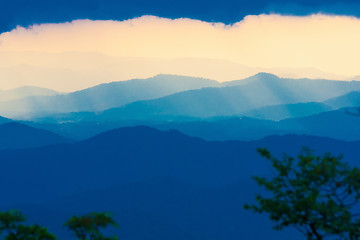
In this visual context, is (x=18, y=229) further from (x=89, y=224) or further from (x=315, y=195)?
(x=315, y=195)

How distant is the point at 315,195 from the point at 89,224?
764cm

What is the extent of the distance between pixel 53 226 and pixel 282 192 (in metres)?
178

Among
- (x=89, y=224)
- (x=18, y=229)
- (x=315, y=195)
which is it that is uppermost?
(x=18, y=229)

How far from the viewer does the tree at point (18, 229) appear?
13.0 metres

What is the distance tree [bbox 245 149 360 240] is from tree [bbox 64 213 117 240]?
5652 millimetres

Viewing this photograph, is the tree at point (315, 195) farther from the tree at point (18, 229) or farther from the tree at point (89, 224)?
the tree at point (18, 229)

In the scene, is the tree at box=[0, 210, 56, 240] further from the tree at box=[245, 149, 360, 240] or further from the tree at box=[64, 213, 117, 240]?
the tree at box=[245, 149, 360, 240]

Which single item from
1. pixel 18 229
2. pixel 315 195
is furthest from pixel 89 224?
pixel 315 195

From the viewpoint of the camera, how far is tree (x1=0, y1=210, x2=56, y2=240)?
13.0m

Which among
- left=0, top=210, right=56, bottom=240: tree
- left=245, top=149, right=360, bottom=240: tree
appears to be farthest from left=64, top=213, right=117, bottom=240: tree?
left=245, top=149, right=360, bottom=240: tree

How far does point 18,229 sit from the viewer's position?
13242mm

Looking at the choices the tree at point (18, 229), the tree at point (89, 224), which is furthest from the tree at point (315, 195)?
the tree at point (18, 229)

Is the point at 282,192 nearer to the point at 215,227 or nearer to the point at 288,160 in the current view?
the point at 288,160

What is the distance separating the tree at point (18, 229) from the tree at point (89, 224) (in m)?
0.81
